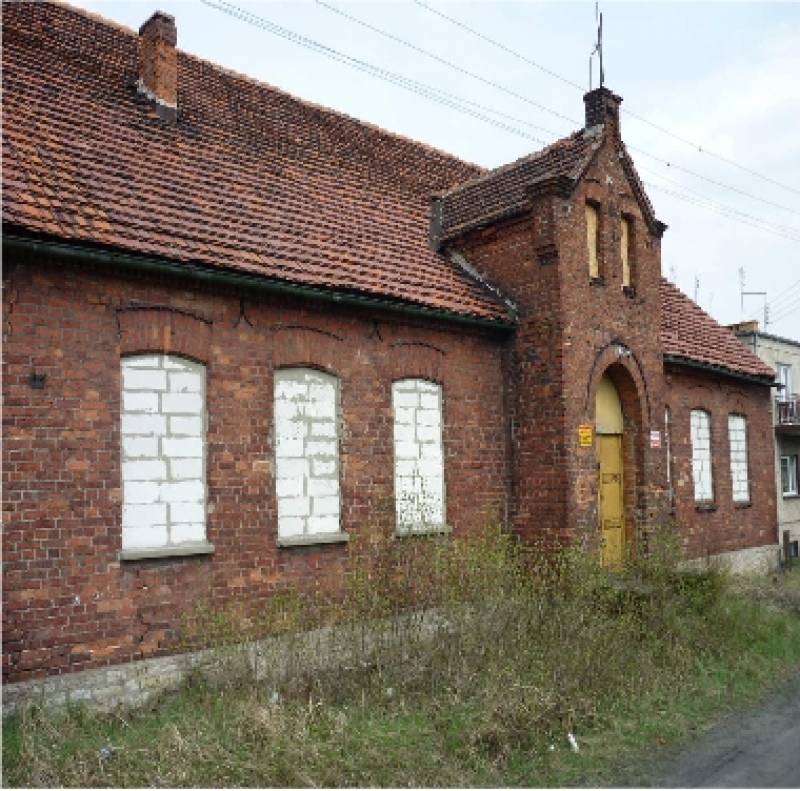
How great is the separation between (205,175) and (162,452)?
4144 mm

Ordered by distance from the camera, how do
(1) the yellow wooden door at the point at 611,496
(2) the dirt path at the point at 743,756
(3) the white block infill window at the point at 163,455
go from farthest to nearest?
(1) the yellow wooden door at the point at 611,496, (3) the white block infill window at the point at 163,455, (2) the dirt path at the point at 743,756

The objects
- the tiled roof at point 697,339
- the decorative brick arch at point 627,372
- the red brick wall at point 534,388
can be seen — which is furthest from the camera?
the tiled roof at point 697,339

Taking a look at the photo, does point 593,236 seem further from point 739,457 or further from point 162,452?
point 162,452

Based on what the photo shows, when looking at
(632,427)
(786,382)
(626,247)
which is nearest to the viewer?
(632,427)

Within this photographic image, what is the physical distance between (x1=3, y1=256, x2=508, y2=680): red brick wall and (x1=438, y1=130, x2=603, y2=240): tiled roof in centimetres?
322

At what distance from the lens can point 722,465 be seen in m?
16.9

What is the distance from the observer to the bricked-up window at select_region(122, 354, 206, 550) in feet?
27.1

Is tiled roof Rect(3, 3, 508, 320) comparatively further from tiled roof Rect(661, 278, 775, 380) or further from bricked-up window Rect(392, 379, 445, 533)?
A: tiled roof Rect(661, 278, 775, 380)

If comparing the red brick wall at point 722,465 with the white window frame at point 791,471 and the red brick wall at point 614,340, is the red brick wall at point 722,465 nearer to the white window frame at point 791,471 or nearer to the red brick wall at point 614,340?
the red brick wall at point 614,340

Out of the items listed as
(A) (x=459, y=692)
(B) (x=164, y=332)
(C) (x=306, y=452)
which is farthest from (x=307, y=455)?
(A) (x=459, y=692)

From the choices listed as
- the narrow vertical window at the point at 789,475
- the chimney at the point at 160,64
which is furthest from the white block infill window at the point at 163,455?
the narrow vertical window at the point at 789,475

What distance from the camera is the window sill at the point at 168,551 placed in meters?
8.04

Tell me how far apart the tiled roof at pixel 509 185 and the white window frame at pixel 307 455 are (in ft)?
15.1

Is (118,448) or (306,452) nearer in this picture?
(118,448)
